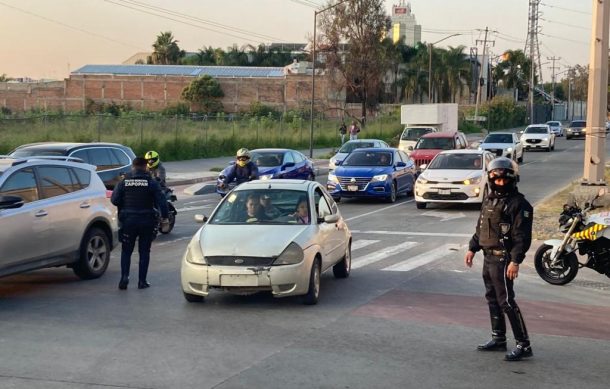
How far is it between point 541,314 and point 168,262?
6.21 m

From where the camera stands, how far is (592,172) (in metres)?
17.2

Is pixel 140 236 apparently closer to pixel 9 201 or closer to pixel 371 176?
Answer: pixel 9 201

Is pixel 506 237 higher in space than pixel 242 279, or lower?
higher

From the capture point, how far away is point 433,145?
1238 inches

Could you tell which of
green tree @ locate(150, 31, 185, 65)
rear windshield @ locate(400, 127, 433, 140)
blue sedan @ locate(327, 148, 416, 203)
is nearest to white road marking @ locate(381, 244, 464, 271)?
blue sedan @ locate(327, 148, 416, 203)

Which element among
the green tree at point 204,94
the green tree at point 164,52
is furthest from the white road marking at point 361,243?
the green tree at point 164,52

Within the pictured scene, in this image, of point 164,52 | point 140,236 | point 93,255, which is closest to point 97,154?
point 93,255

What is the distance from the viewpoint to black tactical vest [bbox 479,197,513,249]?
25.4 ft

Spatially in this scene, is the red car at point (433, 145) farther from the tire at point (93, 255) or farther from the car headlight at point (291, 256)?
the car headlight at point (291, 256)

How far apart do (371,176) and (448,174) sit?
91.3 inches

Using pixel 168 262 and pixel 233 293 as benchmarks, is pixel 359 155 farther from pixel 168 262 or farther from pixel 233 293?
pixel 233 293

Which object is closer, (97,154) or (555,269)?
(555,269)

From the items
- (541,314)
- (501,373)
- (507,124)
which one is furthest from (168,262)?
(507,124)

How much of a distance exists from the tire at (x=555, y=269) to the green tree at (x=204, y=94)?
264ft
